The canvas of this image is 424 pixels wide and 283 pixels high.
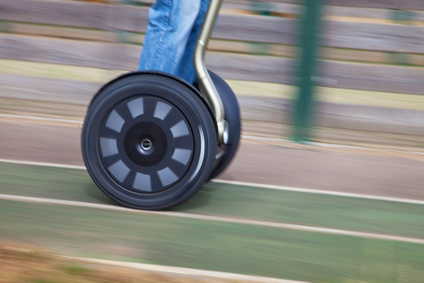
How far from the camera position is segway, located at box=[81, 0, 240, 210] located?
3.02 meters

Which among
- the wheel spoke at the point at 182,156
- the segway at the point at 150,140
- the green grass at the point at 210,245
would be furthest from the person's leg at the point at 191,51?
the green grass at the point at 210,245

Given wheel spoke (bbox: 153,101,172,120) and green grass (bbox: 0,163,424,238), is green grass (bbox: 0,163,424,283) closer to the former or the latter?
green grass (bbox: 0,163,424,238)

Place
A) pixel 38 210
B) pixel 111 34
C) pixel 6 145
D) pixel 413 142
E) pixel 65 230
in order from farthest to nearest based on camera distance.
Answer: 1. pixel 111 34
2. pixel 413 142
3. pixel 6 145
4. pixel 38 210
5. pixel 65 230

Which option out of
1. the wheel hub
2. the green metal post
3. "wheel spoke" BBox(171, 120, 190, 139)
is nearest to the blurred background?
the green metal post

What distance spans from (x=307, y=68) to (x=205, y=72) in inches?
85.3

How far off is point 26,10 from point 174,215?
142 inches

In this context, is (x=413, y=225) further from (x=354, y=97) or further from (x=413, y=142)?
(x=354, y=97)

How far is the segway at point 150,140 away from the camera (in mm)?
3020

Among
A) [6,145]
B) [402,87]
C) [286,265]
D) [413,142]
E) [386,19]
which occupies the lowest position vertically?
[286,265]

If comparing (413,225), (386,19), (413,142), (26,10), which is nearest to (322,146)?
(413,142)

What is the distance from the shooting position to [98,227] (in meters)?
2.89

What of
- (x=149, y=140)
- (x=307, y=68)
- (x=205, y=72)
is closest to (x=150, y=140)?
(x=149, y=140)

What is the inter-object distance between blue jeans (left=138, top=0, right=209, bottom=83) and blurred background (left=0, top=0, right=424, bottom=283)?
68cm

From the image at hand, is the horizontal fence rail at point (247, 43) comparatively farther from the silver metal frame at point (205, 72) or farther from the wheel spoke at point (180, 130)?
the wheel spoke at point (180, 130)
